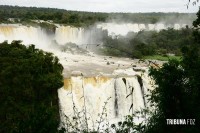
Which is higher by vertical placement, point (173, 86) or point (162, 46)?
point (173, 86)

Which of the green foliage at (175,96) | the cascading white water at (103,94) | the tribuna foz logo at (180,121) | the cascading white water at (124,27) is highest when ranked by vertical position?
the green foliage at (175,96)

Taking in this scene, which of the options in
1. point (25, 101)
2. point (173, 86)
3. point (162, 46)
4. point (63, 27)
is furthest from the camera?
point (162, 46)

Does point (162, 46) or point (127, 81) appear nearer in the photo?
point (127, 81)

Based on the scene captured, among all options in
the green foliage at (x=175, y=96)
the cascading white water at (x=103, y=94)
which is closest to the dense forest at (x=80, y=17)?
the cascading white water at (x=103, y=94)

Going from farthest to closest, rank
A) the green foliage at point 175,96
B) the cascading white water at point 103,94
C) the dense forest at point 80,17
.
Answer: the dense forest at point 80,17 → the cascading white water at point 103,94 → the green foliage at point 175,96

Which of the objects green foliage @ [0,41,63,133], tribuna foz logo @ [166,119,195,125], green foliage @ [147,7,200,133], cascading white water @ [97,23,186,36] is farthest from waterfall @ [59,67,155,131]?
cascading white water @ [97,23,186,36]

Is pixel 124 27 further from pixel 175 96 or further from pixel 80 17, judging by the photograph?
pixel 175 96

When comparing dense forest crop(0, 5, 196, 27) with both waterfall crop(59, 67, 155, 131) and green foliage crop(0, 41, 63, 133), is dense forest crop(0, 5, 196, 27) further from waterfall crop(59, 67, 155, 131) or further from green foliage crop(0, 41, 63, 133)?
waterfall crop(59, 67, 155, 131)

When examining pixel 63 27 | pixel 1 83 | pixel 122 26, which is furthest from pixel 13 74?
pixel 122 26

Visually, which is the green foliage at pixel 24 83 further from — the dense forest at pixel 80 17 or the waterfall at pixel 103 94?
the dense forest at pixel 80 17

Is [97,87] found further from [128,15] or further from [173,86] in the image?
[128,15]

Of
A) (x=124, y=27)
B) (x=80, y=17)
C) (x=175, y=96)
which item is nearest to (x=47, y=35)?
(x=80, y=17)
